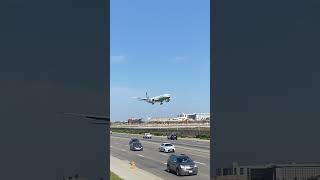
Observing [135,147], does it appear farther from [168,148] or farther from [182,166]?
[182,166]
